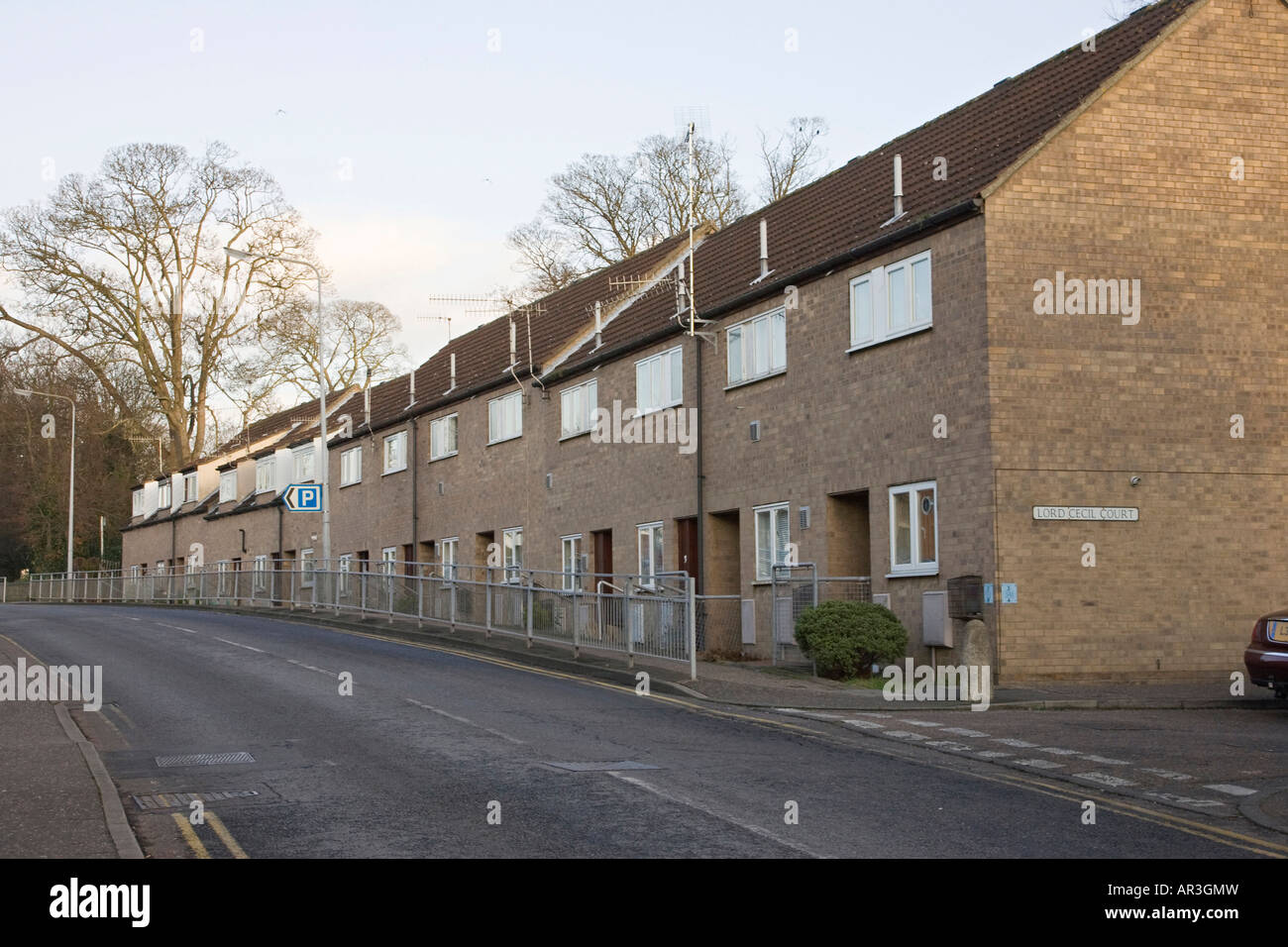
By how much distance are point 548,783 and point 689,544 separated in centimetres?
1646

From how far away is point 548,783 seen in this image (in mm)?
11391

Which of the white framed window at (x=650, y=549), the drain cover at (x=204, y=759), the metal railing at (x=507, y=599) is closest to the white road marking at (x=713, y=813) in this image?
the drain cover at (x=204, y=759)

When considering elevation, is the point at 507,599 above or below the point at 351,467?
below

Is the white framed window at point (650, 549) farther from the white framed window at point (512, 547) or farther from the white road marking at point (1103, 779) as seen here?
the white road marking at point (1103, 779)

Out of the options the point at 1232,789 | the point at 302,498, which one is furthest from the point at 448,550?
the point at 1232,789

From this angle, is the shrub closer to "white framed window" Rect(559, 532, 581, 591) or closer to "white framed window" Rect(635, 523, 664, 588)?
"white framed window" Rect(635, 523, 664, 588)

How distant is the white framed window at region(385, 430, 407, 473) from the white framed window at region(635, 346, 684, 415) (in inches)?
541

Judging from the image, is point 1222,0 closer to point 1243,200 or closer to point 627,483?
point 1243,200

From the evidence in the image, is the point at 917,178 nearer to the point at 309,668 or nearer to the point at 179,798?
the point at 309,668

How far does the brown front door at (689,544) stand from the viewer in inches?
1080

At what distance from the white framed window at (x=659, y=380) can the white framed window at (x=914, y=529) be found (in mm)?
7162

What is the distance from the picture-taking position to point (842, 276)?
76.2ft
